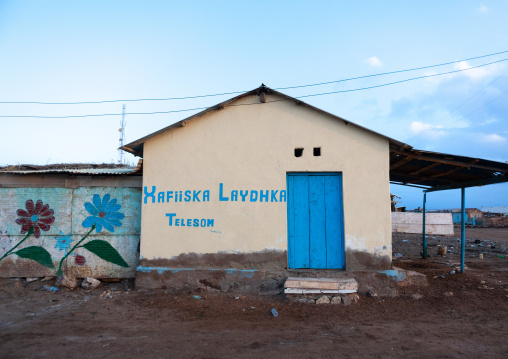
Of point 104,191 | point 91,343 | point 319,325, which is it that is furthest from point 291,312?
point 104,191

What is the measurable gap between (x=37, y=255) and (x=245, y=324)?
552cm

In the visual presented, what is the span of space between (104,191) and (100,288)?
2197 millimetres

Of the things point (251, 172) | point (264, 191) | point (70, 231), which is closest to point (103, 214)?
point (70, 231)

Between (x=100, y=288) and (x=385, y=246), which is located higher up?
(x=385, y=246)

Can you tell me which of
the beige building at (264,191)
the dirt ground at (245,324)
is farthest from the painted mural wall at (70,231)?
the beige building at (264,191)

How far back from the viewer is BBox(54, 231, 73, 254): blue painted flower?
7.87 meters

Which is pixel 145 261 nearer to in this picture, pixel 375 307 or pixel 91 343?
A: pixel 91 343

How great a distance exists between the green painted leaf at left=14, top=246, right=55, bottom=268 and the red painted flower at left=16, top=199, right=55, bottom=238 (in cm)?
33

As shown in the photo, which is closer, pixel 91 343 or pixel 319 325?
pixel 91 343

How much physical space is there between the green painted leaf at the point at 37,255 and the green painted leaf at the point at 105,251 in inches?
35.5

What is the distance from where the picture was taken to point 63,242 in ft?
25.8

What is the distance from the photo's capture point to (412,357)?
4145mm

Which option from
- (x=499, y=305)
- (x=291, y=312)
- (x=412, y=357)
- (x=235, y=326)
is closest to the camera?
(x=412, y=357)

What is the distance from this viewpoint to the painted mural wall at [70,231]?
784cm
